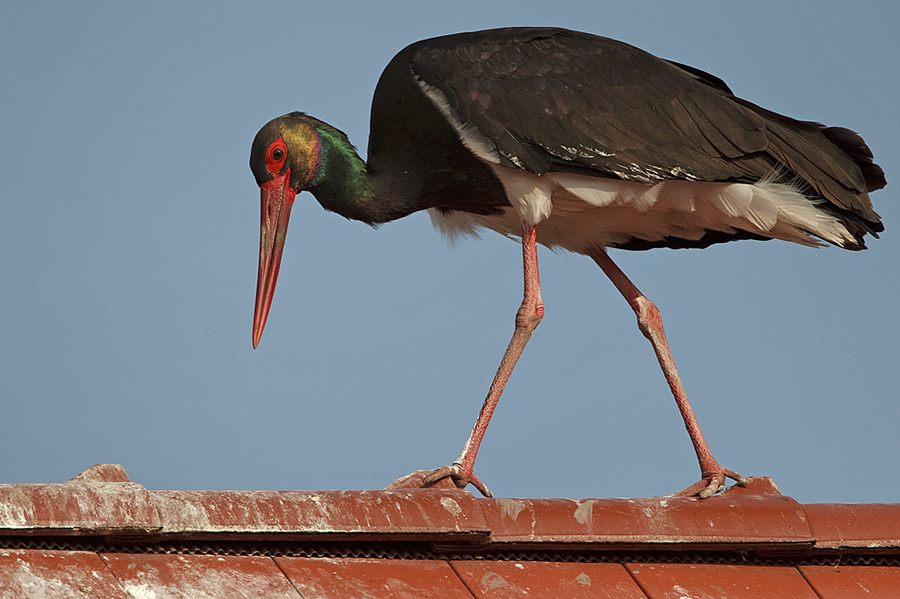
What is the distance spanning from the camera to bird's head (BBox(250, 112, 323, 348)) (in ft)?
18.1

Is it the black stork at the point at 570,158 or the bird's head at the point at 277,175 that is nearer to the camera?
the black stork at the point at 570,158

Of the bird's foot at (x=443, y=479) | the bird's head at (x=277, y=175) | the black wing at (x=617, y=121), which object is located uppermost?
the black wing at (x=617, y=121)

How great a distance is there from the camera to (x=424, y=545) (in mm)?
3078

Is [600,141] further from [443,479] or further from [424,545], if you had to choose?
[424,545]

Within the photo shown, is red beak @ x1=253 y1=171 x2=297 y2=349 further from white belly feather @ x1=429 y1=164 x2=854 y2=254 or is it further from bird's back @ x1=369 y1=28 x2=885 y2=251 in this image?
white belly feather @ x1=429 y1=164 x2=854 y2=254

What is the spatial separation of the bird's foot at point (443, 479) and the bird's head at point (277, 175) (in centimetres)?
154

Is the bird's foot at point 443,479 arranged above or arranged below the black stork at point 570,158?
below

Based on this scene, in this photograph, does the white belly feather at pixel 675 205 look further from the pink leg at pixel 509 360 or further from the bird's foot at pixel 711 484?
the bird's foot at pixel 711 484

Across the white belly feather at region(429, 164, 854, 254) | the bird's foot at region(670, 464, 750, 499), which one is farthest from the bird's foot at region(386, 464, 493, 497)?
the white belly feather at region(429, 164, 854, 254)

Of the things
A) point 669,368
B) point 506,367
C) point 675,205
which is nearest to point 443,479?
point 506,367

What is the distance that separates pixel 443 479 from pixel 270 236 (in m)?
1.81

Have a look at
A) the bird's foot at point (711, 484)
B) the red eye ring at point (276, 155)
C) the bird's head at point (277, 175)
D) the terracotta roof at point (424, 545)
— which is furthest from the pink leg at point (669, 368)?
the red eye ring at point (276, 155)

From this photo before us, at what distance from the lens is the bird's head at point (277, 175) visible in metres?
5.51

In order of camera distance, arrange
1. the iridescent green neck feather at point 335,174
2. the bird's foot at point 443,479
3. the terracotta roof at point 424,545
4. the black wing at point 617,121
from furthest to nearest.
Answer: the iridescent green neck feather at point 335,174 → the black wing at point 617,121 → the bird's foot at point 443,479 → the terracotta roof at point 424,545
